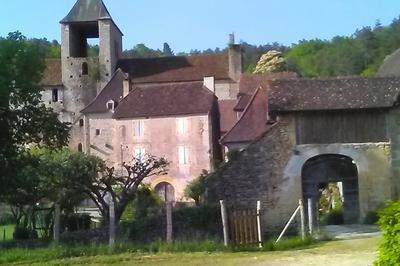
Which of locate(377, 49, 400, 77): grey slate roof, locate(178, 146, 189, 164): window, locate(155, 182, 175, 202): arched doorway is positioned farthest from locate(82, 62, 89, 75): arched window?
locate(377, 49, 400, 77): grey slate roof

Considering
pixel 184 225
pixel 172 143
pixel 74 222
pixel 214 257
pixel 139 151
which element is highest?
pixel 172 143

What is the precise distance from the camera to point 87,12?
7169 centimetres

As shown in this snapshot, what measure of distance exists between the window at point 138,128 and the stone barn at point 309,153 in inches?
1065

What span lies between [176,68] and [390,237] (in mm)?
62462

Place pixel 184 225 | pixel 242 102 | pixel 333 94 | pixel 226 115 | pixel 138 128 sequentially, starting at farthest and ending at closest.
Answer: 1. pixel 226 115
2. pixel 242 102
3. pixel 138 128
4. pixel 333 94
5. pixel 184 225

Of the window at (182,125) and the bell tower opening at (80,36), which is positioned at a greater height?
the bell tower opening at (80,36)

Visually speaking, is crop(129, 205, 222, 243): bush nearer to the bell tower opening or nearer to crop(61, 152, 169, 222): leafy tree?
crop(61, 152, 169, 222): leafy tree

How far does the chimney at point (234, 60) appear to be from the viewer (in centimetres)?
6950

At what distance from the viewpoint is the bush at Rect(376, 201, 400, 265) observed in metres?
8.41

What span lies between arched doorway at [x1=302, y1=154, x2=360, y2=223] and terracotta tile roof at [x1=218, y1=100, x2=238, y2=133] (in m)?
29.9

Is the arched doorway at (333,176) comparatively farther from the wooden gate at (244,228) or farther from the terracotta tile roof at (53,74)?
the terracotta tile roof at (53,74)

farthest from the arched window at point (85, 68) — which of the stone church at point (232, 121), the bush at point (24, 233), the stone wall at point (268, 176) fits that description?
the stone wall at point (268, 176)

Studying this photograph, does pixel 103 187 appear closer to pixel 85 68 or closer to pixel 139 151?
pixel 139 151

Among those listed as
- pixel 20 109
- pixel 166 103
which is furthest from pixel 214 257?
pixel 166 103
